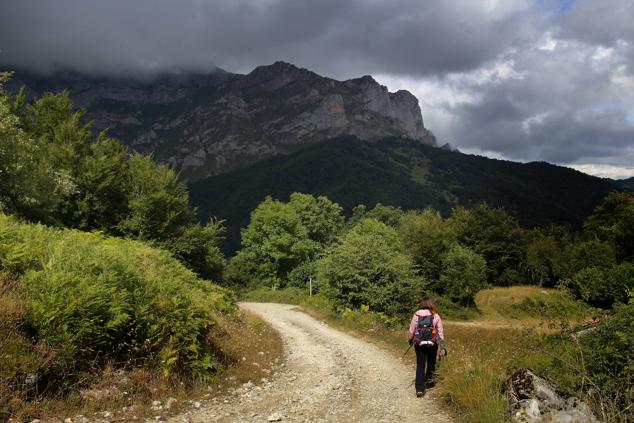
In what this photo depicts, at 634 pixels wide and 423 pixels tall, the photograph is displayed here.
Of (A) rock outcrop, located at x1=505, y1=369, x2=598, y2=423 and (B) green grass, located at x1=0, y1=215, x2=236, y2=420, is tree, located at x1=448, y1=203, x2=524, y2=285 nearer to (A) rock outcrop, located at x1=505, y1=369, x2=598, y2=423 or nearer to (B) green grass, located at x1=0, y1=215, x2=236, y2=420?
(A) rock outcrop, located at x1=505, y1=369, x2=598, y2=423

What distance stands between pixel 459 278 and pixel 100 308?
38.6 metres

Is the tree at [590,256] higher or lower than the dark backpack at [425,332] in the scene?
higher

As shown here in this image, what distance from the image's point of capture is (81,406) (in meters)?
6.04

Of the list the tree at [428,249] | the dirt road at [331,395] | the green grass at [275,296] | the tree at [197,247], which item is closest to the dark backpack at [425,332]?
the dirt road at [331,395]

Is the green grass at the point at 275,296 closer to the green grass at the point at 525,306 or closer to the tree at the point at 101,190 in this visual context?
the tree at the point at 101,190

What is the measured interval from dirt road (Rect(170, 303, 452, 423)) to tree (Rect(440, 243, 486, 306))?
2897 cm

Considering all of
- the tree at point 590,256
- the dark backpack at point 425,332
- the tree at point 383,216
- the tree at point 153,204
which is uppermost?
the tree at point 383,216

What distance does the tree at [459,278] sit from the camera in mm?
39938

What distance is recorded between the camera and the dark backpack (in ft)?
27.9

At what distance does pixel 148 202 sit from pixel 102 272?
22.8 metres

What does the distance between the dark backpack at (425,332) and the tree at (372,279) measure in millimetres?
13718

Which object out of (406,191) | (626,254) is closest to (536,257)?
(626,254)

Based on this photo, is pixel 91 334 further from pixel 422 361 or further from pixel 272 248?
pixel 272 248

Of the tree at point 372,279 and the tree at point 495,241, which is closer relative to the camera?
the tree at point 372,279
